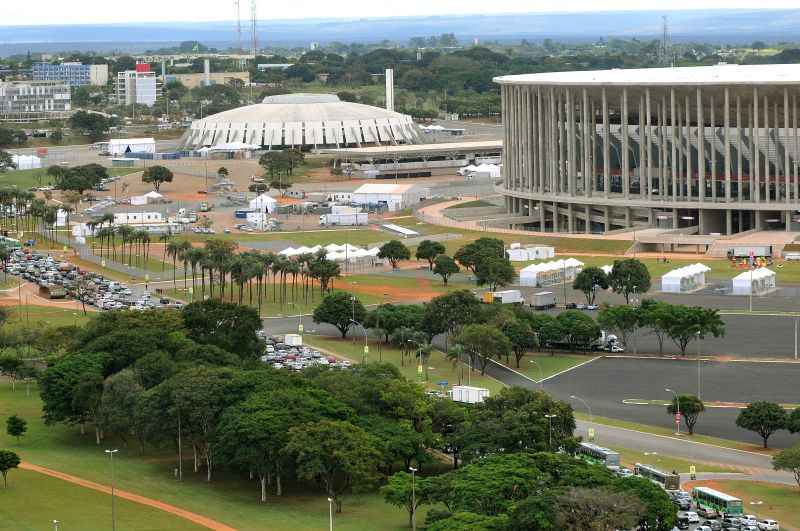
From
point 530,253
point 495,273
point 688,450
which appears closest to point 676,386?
point 688,450

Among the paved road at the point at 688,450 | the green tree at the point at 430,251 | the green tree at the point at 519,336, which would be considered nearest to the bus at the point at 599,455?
the paved road at the point at 688,450

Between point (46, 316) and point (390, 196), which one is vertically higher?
point (390, 196)

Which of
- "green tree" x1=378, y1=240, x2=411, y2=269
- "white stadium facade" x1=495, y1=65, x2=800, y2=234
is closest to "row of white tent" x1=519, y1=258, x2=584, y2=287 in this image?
"green tree" x1=378, y1=240, x2=411, y2=269

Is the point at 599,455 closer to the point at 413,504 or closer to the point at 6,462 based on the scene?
the point at 413,504

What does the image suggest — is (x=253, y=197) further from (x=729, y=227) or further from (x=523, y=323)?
(x=523, y=323)

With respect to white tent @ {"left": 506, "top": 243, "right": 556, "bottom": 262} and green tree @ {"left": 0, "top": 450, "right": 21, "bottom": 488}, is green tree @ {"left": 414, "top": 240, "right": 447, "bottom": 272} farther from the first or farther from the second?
green tree @ {"left": 0, "top": 450, "right": 21, "bottom": 488}

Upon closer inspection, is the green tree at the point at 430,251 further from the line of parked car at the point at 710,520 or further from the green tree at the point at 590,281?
the line of parked car at the point at 710,520
